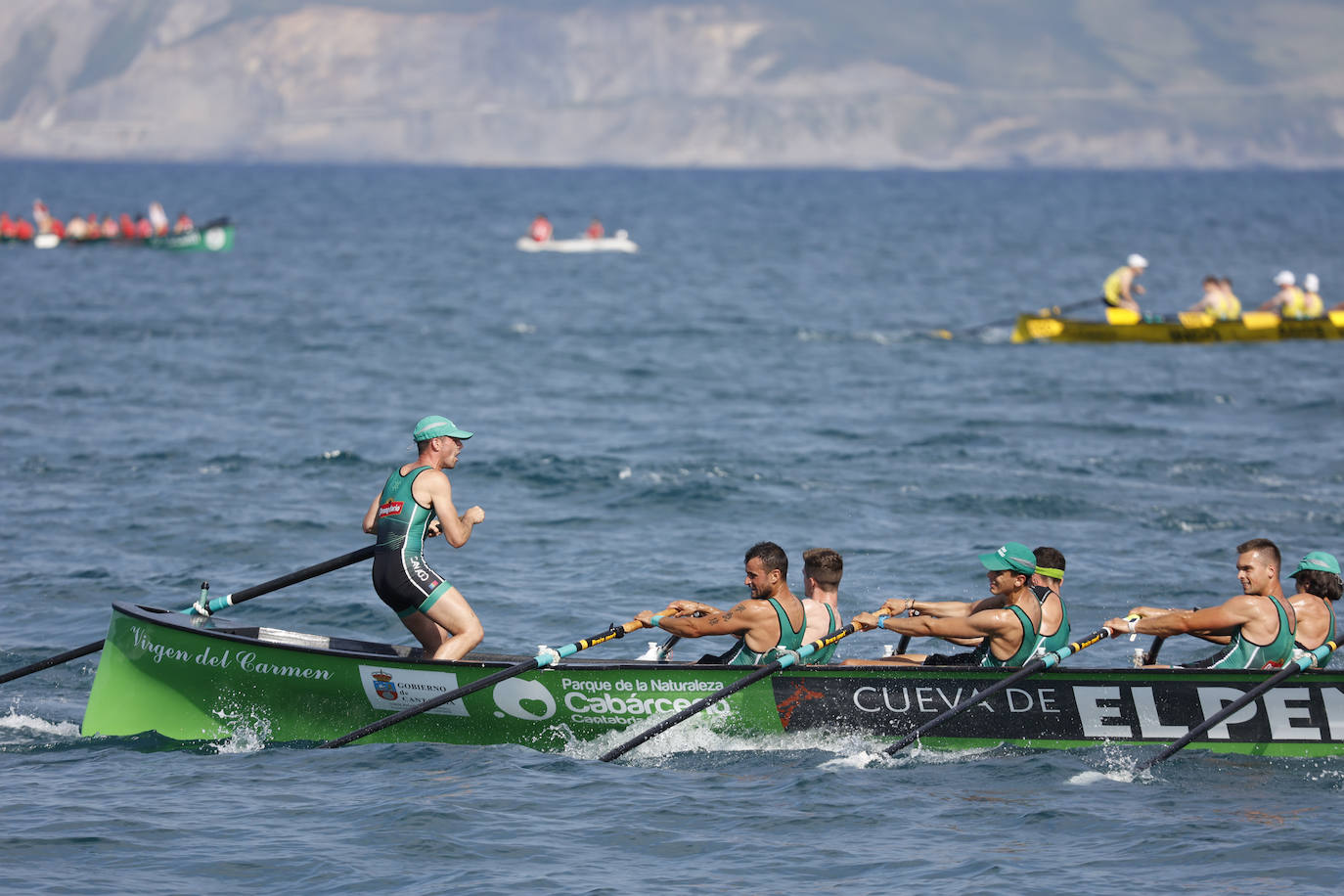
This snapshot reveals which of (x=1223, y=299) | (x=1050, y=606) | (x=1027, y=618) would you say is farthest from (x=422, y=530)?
(x=1223, y=299)

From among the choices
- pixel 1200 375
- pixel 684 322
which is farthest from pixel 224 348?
pixel 1200 375

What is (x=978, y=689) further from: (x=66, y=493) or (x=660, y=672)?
(x=66, y=493)

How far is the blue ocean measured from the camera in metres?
11.0

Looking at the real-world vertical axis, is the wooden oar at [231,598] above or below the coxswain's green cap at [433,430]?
below

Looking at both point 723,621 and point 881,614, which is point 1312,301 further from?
point 723,621

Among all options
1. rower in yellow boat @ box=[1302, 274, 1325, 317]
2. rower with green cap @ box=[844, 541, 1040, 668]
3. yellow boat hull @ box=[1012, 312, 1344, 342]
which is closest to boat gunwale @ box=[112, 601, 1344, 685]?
rower with green cap @ box=[844, 541, 1040, 668]

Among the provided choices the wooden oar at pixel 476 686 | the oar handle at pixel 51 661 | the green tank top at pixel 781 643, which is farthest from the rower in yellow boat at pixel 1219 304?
the oar handle at pixel 51 661

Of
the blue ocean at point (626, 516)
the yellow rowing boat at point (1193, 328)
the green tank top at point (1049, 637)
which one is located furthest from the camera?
the yellow rowing boat at point (1193, 328)

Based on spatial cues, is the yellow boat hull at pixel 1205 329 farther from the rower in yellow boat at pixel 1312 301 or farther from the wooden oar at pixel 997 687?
the wooden oar at pixel 997 687

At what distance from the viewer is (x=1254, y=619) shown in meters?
12.0

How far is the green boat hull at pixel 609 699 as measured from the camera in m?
12.0

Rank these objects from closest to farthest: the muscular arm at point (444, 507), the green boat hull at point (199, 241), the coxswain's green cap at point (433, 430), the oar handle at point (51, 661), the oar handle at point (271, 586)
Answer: the muscular arm at point (444, 507)
the coxswain's green cap at point (433, 430)
the oar handle at point (51, 661)
the oar handle at point (271, 586)
the green boat hull at point (199, 241)

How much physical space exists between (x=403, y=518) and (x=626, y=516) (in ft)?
30.8

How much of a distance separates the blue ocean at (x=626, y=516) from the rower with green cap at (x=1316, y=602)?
93cm
